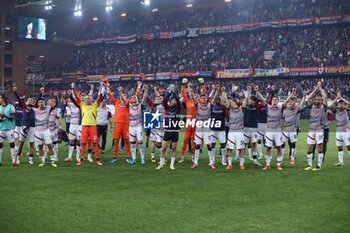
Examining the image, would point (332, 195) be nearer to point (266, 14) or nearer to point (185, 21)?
point (266, 14)

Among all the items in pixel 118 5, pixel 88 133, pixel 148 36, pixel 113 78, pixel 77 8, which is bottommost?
pixel 88 133

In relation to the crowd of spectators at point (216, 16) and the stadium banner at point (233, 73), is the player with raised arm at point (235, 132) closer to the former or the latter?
the stadium banner at point (233, 73)

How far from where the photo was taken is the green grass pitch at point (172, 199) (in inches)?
315

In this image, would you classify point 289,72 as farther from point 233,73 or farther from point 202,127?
point 202,127

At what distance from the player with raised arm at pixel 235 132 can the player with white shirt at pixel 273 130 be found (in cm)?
80

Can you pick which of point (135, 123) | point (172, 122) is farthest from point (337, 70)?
point (172, 122)

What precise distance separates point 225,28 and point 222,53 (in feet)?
9.87

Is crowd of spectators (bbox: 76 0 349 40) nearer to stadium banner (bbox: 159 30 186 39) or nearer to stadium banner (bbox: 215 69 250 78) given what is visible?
stadium banner (bbox: 159 30 186 39)

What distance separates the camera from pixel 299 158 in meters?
17.9

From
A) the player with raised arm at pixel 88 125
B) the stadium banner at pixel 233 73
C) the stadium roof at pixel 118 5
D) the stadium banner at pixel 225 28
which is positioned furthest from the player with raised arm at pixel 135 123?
the stadium roof at pixel 118 5

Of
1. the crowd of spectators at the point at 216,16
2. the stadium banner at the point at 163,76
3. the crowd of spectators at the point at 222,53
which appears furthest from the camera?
the stadium banner at the point at 163,76

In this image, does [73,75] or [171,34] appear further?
[73,75]

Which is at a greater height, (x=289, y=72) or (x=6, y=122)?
(x=289, y=72)

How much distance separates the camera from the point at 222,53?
179 ft
